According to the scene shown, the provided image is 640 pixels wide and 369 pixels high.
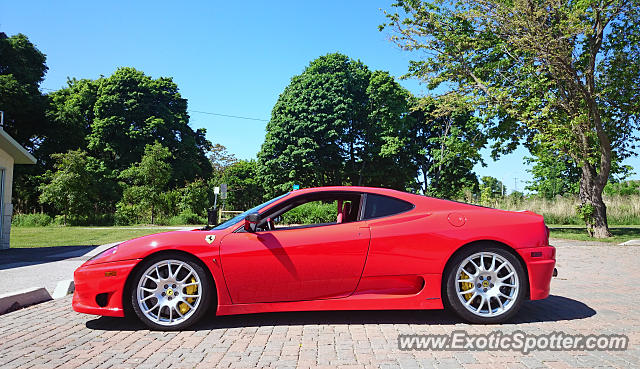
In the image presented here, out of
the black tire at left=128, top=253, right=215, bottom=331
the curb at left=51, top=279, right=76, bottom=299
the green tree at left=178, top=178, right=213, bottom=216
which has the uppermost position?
the green tree at left=178, top=178, right=213, bottom=216

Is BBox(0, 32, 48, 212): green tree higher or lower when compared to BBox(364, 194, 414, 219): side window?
higher

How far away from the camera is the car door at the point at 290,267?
4086mm

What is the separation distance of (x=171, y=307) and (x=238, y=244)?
0.86 m

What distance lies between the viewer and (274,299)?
4.12 meters

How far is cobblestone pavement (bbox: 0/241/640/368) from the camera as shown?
3.21m

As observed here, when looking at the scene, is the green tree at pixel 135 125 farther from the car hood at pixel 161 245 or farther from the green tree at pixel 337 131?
the car hood at pixel 161 245

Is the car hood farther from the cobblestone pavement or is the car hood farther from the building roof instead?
the building roof

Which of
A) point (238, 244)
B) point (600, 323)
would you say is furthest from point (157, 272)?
point (600, 323)

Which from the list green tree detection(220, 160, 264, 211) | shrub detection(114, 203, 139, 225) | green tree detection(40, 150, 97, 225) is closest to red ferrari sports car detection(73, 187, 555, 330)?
green tree detection(40, 150, 97, 225)

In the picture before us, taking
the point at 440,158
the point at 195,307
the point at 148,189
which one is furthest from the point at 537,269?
the point at 440,158

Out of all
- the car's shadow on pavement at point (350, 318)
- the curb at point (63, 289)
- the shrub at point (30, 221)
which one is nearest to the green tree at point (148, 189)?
the shrub at point (30, 221)

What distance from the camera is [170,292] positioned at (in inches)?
163

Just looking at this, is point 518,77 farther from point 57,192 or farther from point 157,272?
point 57,192

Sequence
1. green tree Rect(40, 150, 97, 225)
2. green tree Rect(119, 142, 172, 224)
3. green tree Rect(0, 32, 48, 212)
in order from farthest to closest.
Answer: green tree Rect(0, 32, 48, 212), green tree Rect(119, 142, 172, 224), green tree Rect(40, 150, 97, 225)
